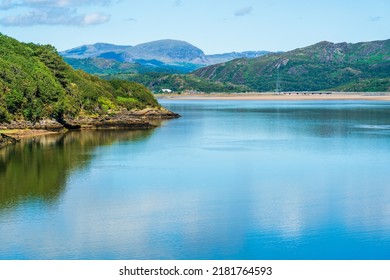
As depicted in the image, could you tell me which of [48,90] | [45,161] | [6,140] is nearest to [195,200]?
[45,161]

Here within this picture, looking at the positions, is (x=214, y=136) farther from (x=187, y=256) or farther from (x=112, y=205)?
(x=187, y=256)

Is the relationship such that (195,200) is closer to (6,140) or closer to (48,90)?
(6,140)

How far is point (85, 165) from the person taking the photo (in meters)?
45.3

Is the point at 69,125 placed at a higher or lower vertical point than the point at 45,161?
higher

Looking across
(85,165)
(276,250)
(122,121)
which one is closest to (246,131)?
(122,121)

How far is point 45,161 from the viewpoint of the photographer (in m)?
47.1

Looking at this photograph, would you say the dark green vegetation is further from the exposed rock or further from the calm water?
the calm water

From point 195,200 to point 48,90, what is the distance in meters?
41.0

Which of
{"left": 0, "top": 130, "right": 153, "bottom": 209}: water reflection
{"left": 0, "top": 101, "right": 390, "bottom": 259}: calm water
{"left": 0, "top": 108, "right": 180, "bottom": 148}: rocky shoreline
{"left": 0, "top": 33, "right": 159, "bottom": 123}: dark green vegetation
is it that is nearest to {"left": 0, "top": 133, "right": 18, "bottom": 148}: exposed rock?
{"left": 0, "top": 108, "right": 180, "bottom": 148}: rocky shoreline

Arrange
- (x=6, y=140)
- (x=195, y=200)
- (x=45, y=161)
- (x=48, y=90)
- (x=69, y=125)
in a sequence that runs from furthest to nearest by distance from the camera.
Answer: (x=69, y=125), (x=48, y=90), (x=6, y=140), (x=45, y=161), (x=195, y=200)

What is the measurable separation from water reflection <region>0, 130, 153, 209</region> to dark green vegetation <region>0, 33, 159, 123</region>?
3728mm

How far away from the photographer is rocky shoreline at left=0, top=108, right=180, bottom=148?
61.2 metres

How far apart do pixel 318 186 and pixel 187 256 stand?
52.1ft

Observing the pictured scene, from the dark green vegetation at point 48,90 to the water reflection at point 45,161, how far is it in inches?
147
